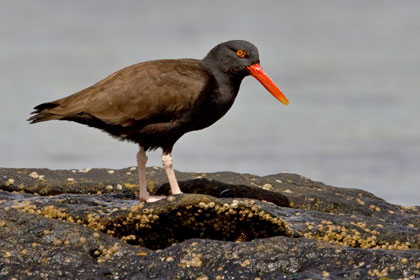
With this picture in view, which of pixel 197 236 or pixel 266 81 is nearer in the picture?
pixel 197 236

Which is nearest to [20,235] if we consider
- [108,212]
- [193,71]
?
[108,212]

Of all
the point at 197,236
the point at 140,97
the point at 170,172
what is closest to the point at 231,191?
the point at 170,172

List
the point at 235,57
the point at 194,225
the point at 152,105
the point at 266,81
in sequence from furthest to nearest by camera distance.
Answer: the point at 266,81 < the point at 235,57 < the point at 152,105 < the point at 194,225

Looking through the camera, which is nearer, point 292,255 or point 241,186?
point 292,255

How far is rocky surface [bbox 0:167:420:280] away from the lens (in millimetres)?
Answer: 4680

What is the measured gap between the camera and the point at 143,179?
7.92 m

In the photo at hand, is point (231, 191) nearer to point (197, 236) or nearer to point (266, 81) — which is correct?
point (266, 81)

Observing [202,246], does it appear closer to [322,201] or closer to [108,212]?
[108,212]

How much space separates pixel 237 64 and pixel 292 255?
4.04 meters

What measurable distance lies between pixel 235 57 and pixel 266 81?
49 cm

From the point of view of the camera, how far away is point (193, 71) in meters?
8.17

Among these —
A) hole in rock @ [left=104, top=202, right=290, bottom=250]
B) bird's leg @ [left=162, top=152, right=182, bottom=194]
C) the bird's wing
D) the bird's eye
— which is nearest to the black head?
the bird's eye

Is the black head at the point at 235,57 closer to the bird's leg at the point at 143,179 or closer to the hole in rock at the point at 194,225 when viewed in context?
the bird's leg at the point at 143,179

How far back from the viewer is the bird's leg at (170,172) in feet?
25.7
